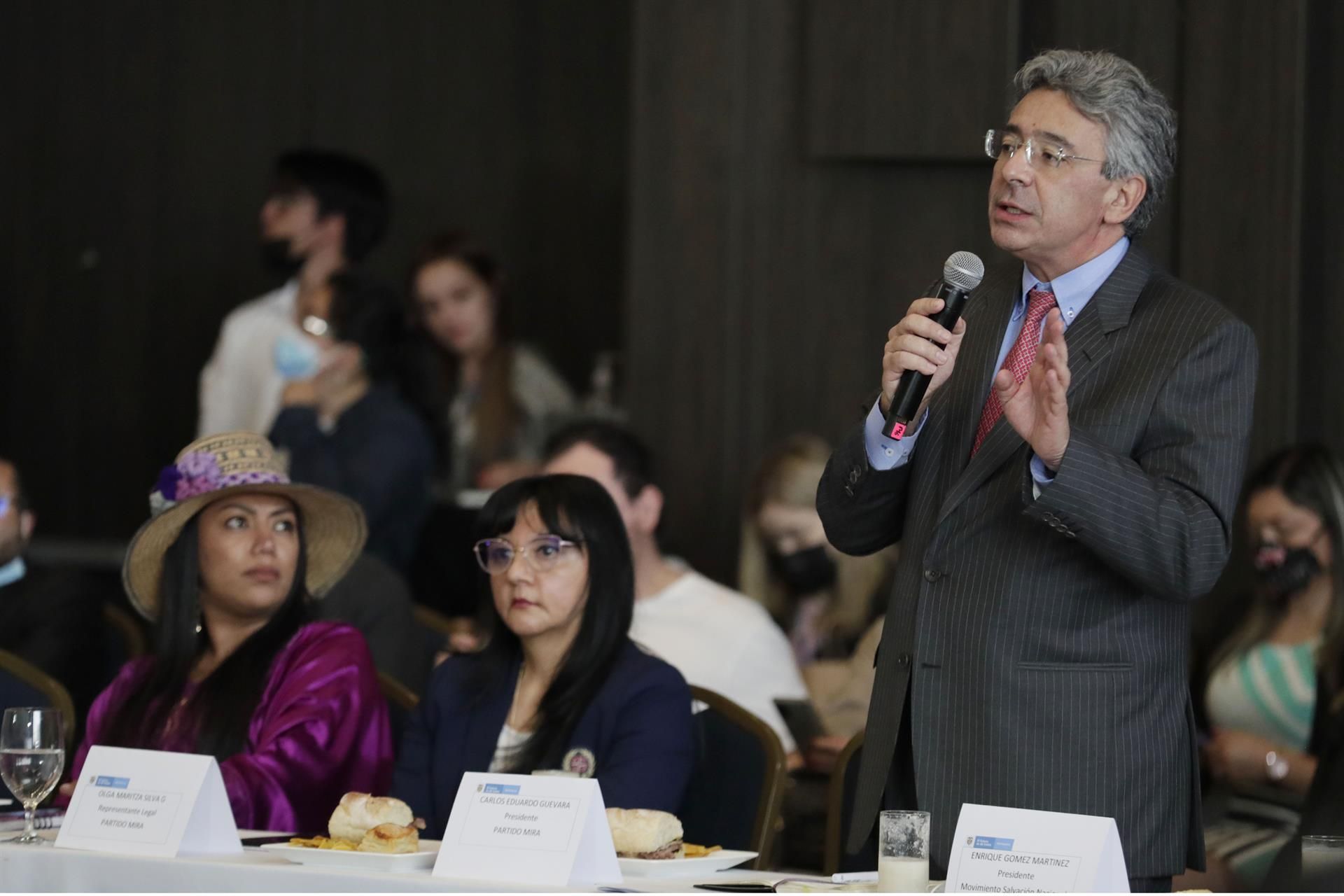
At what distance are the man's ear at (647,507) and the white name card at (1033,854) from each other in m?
2.00

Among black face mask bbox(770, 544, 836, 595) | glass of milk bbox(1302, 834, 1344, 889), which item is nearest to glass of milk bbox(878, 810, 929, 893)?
glass of milk bbox(1302, 834, 1344, 889)

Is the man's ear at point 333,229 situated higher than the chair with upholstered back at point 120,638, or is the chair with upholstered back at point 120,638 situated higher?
the man's ear at point 333,229

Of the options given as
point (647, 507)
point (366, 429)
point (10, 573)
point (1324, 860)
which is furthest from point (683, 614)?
point (1324, 860)

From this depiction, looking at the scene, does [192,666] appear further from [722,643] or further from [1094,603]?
[1094,603]

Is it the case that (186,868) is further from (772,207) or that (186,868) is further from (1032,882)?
(772,207)

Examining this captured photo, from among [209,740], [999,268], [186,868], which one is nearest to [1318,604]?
[999,268]

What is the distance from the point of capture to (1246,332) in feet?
7.00

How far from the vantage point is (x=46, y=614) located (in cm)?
385

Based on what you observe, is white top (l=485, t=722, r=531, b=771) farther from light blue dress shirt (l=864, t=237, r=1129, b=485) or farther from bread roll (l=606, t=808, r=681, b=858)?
light blue dress shirt (l=864, t=237, r=1129, b=485)

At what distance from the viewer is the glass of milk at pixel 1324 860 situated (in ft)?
6.10

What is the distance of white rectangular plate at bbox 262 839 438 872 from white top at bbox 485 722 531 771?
0.57 meters

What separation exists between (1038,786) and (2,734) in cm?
126

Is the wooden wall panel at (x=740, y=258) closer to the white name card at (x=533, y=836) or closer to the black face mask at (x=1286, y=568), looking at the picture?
the black face mask at (x=1286, y=568)

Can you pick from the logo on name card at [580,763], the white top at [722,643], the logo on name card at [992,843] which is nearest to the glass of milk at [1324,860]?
the logo on name card at [992,843]
